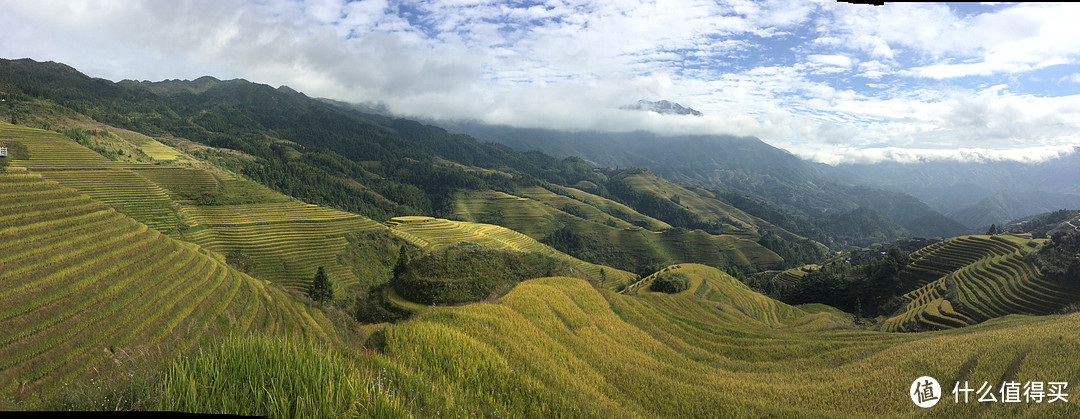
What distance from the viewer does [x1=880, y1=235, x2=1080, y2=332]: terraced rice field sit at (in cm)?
3937

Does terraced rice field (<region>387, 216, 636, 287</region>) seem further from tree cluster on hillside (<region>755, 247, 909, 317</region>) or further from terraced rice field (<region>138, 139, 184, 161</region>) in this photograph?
terraced rice field (<region>138, 139, 184, 161</region>)

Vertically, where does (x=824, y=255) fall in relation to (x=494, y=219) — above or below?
below

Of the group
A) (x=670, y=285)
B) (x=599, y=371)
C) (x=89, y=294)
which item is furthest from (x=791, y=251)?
(x=89, y=294)

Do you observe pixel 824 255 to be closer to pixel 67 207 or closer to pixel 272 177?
pixel 67 207

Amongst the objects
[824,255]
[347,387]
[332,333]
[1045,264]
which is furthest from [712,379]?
[824,255]

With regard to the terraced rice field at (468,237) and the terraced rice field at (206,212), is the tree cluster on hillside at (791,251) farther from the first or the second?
the terraced rice field at (206,212)

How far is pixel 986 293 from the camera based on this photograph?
45812mm

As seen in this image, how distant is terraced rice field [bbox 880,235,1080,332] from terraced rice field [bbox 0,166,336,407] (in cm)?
5051

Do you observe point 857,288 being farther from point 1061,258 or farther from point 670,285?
point 670,285

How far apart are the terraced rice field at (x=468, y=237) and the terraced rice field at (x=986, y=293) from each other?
1775 inches

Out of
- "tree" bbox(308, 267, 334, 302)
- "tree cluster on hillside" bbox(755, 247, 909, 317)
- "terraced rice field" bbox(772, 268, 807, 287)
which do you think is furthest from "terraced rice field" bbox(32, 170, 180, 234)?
"terraced rice field" bbox(772, 268, 807, 287)

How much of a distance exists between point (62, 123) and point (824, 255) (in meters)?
267

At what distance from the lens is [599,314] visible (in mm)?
11664

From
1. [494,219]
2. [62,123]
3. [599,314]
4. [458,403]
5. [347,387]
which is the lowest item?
[494,219]
